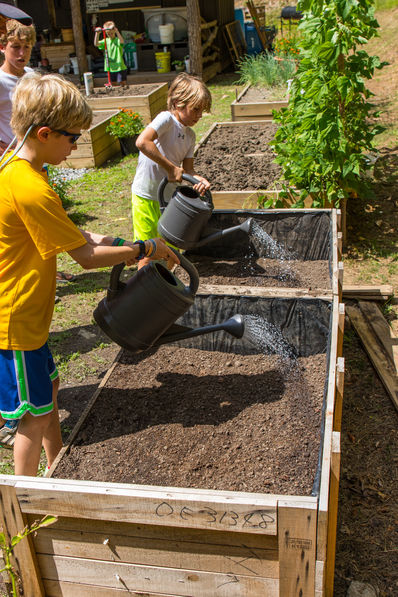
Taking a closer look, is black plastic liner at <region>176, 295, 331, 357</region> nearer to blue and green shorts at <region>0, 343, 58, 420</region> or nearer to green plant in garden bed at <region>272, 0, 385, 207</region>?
blue and green shorts at <region>0, 343, 58, 420</region>

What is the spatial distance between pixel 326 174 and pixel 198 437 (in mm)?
2628

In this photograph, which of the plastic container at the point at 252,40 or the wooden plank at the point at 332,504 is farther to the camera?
the plastic container at the point at 252,40

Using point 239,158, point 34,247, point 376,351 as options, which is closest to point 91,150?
point 239,158

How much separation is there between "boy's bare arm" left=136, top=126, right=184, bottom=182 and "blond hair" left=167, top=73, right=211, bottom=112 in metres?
0.21

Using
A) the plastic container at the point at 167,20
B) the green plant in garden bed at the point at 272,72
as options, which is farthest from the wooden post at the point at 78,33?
the green plant in garden bed at the point at 272,72

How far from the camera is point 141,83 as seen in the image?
1205cm

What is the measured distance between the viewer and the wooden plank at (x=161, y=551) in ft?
4.97

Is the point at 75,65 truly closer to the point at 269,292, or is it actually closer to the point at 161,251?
the point at 269,292

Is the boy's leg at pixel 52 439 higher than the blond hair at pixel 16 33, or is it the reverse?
the blond hair at pixel 16 33

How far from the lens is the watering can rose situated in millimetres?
7751

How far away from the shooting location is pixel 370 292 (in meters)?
4.00

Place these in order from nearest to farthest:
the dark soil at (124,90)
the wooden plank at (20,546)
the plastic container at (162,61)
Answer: the wooden plank at (20,546) → the dark soil at (124,90) → the plastic container at (162,61)

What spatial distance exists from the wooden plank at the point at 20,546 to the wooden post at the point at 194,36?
10.4m

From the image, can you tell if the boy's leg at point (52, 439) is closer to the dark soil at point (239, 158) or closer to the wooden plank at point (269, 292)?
the wooden plank at point (269, 292)
